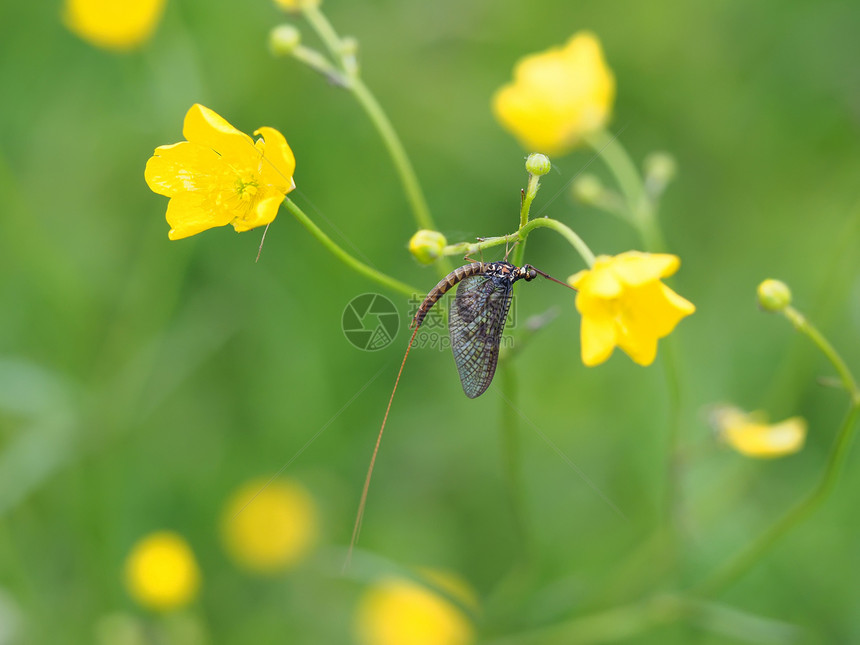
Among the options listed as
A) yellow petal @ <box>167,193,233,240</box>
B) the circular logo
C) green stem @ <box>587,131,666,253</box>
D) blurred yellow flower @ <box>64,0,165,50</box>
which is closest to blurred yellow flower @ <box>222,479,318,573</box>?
the circular logo

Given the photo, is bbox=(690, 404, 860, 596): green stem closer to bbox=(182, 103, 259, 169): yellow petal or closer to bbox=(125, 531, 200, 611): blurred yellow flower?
bbox=(182, 103, 259, 169): yellow petal

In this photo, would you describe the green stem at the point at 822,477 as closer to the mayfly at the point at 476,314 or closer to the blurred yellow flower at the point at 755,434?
the blurred yellow flower at the point at 755,434

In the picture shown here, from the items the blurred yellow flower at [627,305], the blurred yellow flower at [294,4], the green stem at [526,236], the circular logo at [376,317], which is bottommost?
the blurred yellow flower at [627,305]

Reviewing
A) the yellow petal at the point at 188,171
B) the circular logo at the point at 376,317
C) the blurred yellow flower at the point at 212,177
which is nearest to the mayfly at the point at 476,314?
the circular logo at the point at 376,317

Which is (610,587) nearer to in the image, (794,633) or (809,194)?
(794,633)

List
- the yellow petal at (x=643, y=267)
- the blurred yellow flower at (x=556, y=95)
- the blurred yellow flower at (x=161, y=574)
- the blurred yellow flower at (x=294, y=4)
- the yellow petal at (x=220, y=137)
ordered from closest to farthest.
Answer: the yellow petal at (x=643, y=267) → the yellow petal at (x=220, y=137) → the blurred yellow flower at (x=294, y=4) → the blurred yellow flower at (x=556, y=95) → the blurred yellow flower at (x=161, y=574)

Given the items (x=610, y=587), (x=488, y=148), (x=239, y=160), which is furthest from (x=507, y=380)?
(x=488, y=148)

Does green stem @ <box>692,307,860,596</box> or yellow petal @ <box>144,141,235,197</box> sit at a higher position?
yellow petal @ <box>144,141,235,197</box>
